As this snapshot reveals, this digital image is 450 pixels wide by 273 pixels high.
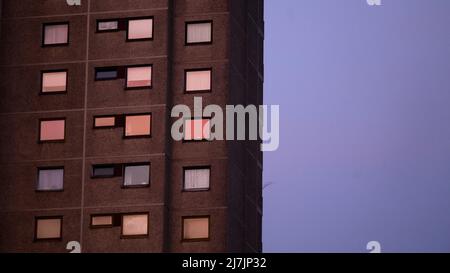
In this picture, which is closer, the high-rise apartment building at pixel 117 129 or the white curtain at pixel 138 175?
the high-rise apartment building at pixel 117 129

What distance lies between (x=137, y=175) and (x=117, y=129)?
10.3 ft

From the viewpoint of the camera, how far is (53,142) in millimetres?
82812

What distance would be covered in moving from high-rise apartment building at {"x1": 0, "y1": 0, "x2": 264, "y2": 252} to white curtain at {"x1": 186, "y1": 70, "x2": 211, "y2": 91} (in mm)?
58

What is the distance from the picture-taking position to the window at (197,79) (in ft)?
270

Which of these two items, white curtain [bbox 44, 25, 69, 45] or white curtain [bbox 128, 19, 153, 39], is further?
white curtain [bbox 44, 25, 69, 45]

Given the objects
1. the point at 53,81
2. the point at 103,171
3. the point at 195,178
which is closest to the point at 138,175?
the point at 103,171

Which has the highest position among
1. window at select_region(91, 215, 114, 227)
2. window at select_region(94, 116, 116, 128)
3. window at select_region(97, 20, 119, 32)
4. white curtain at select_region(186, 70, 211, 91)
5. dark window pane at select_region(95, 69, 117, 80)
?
window at select_region(97, 20, 119, 32)

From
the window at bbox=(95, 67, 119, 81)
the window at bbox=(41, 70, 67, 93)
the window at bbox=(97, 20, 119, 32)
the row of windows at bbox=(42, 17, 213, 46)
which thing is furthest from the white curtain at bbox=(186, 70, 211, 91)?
the window at bbox=(41, 70, 67, 93)

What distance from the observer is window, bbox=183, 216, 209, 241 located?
7938 centimetres

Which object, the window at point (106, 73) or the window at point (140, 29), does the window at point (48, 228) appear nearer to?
the window at point (106, 73)

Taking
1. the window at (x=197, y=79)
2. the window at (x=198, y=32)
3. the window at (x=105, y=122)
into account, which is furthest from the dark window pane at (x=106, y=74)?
the window at (x=198, y=32)

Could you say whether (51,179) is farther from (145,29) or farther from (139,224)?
(145,29)

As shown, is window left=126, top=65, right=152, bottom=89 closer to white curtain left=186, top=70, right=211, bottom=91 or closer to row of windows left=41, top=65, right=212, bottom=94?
row of windows left=41, top=65, right=212, bottom=94

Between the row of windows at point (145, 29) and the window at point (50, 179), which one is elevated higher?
the row of windows at point (145, 29)
